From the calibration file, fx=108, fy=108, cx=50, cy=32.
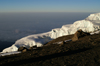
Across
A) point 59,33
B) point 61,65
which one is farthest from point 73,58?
point 59,33

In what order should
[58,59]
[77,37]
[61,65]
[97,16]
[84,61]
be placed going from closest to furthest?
[61,65] → [84,61] → [58,59] → [77,37] → [97,16]

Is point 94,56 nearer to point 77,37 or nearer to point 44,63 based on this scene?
point 44,63

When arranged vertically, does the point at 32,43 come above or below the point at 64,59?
below

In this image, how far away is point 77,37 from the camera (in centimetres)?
1223

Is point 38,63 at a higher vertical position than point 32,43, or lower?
higher

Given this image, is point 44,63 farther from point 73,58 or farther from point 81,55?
point 81,55

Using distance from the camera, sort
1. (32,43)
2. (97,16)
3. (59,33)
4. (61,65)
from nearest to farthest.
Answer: (61,65), (32,43), (59,33), (97,16)

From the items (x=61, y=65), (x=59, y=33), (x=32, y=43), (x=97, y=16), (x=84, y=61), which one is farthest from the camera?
(x=97, y=16)

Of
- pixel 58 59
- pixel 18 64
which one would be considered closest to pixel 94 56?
pixel 58 59

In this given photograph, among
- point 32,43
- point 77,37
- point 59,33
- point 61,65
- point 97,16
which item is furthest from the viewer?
point 97,16

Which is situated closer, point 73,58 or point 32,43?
point 73,58

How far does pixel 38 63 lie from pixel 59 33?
155ft

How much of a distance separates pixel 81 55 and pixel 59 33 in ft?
152

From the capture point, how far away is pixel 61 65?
18.6 feet
